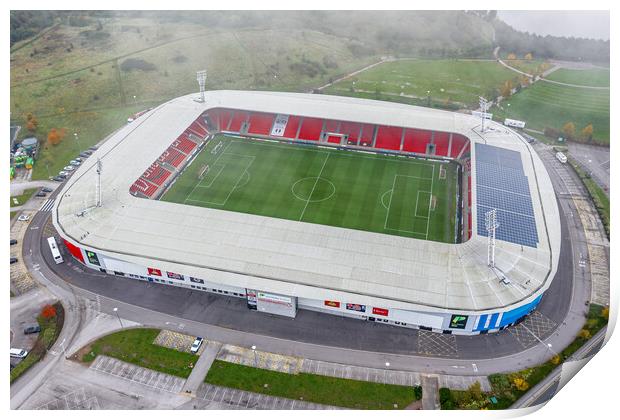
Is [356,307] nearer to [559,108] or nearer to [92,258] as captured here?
[92,258]

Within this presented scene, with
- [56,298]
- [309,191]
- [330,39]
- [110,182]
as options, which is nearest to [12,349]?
[56,298]

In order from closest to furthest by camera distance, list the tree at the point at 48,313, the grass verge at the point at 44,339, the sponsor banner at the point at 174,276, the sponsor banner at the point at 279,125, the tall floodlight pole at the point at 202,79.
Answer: the grass verge at the point at 44,339
the tree at the point at 48,313
the sponsor banner at the point at 174,276
the tall floodlight pole at the point at 202,79
the sponsor banner at the point at 279,125

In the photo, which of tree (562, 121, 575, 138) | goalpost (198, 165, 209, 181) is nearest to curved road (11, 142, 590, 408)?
goalpost (198, 165, 209, 181)

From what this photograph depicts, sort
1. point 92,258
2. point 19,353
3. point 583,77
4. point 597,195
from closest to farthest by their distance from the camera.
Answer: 1. point 19,353
2. point 92,258
3. point 597,195
4. point 583,77

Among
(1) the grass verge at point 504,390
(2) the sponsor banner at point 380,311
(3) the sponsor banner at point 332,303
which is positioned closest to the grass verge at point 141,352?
(3) the sponsor banner at point 332,303

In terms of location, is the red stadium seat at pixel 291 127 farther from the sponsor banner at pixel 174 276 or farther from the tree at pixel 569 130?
the tree at pixel 569 130

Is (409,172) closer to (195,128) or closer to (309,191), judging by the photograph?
(309,191)

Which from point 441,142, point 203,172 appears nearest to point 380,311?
point 203,172
